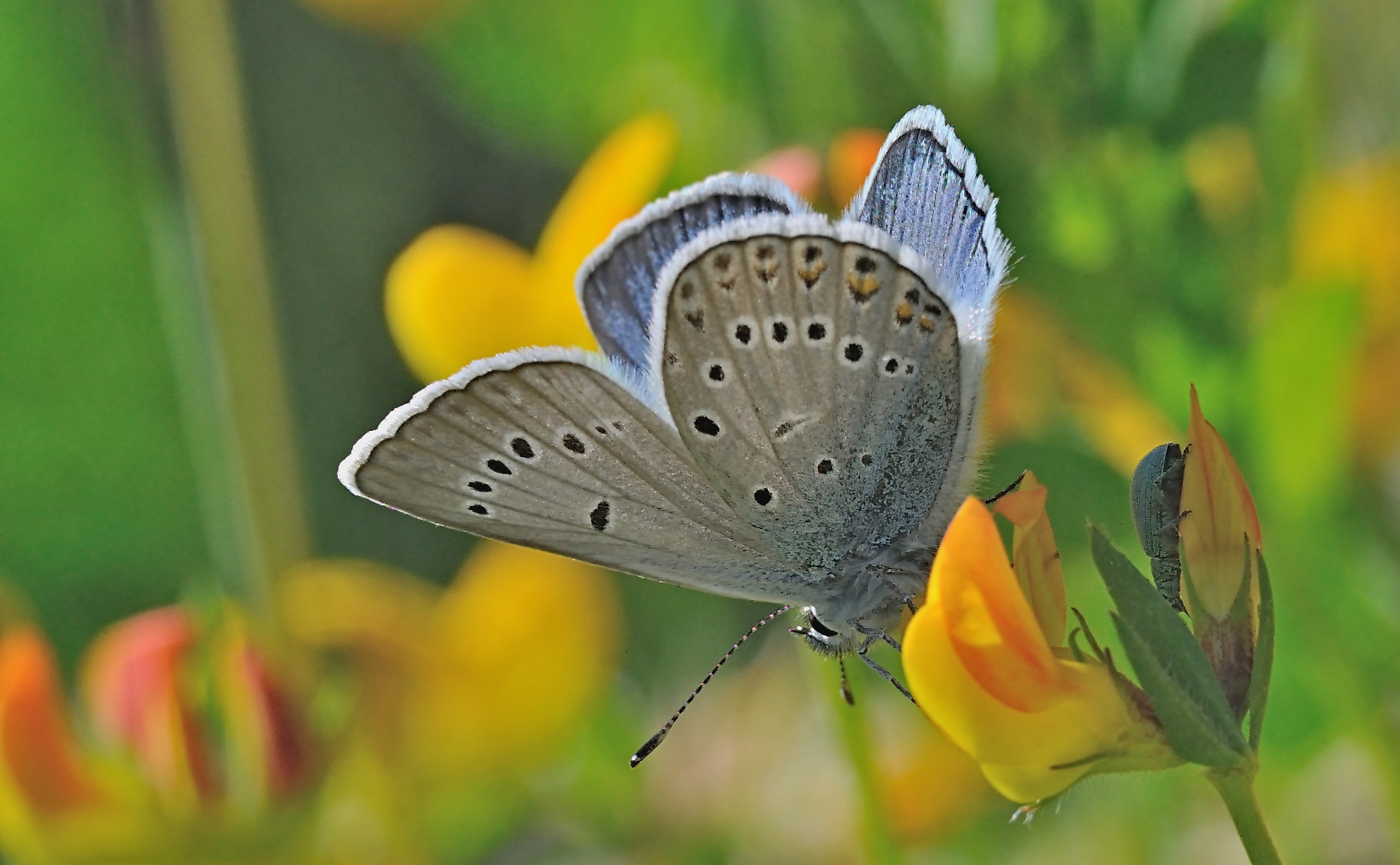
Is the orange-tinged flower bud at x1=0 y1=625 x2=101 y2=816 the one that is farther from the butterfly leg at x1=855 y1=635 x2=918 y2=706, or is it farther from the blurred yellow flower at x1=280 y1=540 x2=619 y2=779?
the butterfly leg at x1=855 y1=635 x2=918 y2=706

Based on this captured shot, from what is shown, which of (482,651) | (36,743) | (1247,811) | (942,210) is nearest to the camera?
(1247,811)

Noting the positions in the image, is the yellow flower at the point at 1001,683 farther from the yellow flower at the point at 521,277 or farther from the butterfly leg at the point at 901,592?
the yellow flower at the point at 521,277

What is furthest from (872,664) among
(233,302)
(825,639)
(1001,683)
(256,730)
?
(233,302)

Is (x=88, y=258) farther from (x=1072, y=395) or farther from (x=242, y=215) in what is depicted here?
(x=1072, y=395)

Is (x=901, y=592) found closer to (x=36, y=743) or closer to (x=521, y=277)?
(x=521, y=277)

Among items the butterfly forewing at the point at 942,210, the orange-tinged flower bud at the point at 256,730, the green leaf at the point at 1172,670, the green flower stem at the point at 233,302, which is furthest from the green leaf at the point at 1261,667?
the green flower stem at the point at 233,302

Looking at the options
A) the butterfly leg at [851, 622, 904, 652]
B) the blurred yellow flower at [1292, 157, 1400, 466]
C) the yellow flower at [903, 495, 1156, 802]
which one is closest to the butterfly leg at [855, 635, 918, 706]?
the butterfly leg at [851, 622, 904, 652]

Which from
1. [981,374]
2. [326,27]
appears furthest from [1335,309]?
[326,27]
